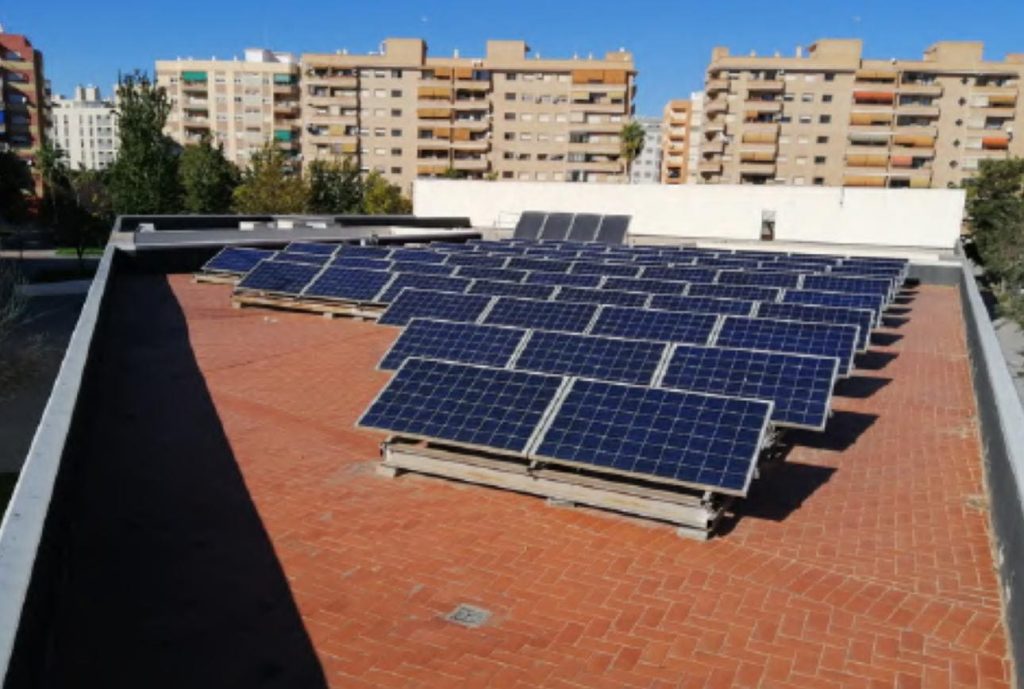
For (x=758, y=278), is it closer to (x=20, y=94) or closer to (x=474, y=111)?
(x=474, y=111)

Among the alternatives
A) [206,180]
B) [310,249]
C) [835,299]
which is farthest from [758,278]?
[206,180]

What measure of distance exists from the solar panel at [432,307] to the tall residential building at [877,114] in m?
89.9

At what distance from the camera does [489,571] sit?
6871mm

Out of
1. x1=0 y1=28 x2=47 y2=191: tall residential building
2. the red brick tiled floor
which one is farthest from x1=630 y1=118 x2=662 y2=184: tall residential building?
the red brick tiled floor

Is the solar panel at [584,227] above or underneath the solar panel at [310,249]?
above

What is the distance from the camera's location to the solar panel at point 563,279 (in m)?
19.1

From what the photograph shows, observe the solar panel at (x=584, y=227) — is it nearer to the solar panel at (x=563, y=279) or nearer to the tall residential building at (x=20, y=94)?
the solar panel at (x=563, y=279)

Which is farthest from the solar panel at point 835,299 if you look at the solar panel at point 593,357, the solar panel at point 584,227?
the solar panel at point 584,227

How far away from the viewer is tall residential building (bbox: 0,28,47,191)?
106 m

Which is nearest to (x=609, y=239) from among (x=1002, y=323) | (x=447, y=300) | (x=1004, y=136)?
(x=1002, y=323)

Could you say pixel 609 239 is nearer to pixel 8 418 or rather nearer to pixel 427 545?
pixel 8 418

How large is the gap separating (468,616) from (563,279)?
14.2 meters

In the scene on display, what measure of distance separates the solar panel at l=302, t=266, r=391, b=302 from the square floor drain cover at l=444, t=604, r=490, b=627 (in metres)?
11.5

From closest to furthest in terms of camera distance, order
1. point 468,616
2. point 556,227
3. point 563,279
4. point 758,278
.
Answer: point 468,616, point 563,279, point 758,278, point 556,227
